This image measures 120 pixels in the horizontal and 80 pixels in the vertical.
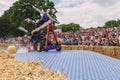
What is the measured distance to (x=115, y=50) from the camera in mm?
22172

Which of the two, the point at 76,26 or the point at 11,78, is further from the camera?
the point at 76,26

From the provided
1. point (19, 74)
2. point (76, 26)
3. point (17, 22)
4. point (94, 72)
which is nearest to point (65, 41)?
point (94, 72)

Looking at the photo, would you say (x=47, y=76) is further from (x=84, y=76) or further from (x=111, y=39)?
(x=111, y=39)

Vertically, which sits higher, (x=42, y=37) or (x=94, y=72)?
(x=42, y=37)

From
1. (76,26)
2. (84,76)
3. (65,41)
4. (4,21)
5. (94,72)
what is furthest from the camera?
(76,26)

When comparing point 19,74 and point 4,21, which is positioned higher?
point 4,21

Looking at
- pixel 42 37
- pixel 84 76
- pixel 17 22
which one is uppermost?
pixel 17 22

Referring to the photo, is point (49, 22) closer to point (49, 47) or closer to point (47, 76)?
point (49, 47)

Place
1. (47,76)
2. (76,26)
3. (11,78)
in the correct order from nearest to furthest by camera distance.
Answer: (11,78), (47,76), (76,26)

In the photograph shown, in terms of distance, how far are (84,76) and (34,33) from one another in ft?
49.2

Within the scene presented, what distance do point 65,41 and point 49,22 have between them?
10899 millimetres

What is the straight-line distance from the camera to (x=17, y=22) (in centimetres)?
7356

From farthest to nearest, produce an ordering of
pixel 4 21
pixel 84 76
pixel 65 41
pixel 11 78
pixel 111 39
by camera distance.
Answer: pixel 4 21
pixel 65 41
pixel 111 39
pixel 84 76
pixel 11 78

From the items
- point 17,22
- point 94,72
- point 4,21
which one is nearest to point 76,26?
point 4,21
